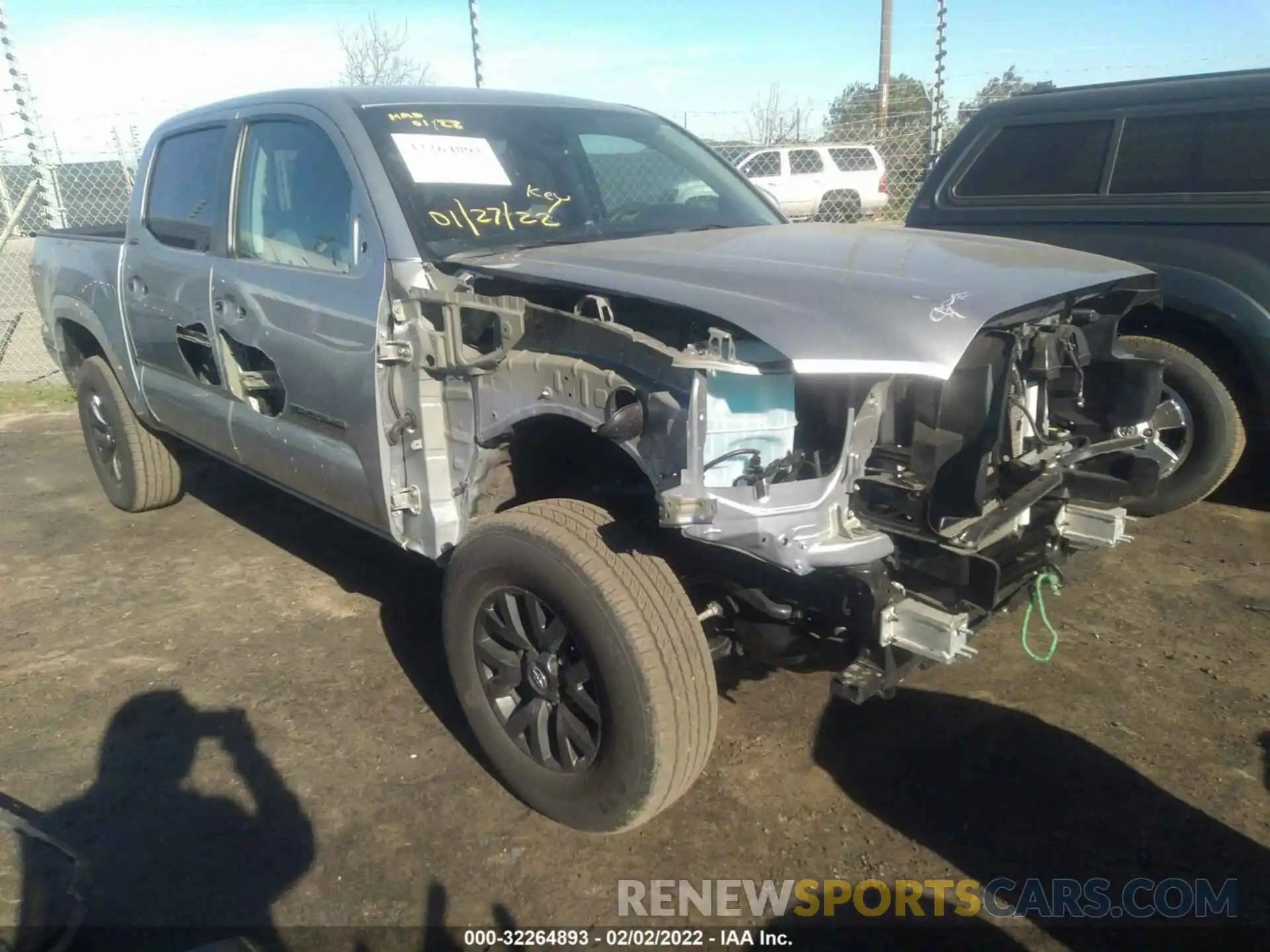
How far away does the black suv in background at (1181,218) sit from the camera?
4.29 metres

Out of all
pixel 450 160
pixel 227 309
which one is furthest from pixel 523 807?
pixel 227 309

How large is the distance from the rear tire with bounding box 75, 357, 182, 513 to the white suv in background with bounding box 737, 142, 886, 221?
451 inches

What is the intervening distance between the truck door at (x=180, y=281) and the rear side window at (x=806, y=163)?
44.3 feet

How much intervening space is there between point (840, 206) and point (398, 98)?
11793 mm

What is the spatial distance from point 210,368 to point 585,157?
1.76m

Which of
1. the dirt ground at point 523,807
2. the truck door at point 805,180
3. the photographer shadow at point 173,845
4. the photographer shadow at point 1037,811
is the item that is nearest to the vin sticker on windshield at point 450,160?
the dirt ground at point 523,807

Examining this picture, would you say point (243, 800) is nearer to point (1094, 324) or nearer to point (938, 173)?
point (1094, 324)

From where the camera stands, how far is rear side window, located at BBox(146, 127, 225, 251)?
3883 mm

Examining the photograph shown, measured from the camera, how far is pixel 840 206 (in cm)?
1419

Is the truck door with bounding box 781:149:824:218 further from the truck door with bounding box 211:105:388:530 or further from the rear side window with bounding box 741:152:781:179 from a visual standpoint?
the truck door with bounding box 211:105:388:530

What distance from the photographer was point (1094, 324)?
295 cm

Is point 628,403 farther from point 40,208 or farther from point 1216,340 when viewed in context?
point 40,208

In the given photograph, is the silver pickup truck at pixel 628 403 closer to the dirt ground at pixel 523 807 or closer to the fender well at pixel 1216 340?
the dirt ground at pixel 523 807

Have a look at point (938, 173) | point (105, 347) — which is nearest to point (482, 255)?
point (105, 347)
